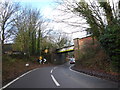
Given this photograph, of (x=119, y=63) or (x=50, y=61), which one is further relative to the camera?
(x=50, y=61)

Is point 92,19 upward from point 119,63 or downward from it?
upward

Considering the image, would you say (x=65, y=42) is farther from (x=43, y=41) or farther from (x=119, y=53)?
(x=119, y=53)

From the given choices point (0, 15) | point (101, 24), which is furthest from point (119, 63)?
point (0, 15)

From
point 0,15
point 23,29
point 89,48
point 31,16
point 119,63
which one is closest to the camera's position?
point 119,63

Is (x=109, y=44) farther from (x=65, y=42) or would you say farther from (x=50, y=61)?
(x=65, y=42)

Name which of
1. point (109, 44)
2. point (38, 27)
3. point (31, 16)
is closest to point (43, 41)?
point (38, 27)

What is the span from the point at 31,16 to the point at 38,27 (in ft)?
14.9

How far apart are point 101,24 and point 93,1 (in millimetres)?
2644

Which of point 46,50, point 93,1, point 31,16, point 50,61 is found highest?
point 31,16

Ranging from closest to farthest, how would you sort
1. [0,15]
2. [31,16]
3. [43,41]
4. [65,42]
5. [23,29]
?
[0,15]
[23,29]
[31,16]
[43,41]
[65,42]

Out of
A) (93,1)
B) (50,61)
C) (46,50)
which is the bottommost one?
(50,61)

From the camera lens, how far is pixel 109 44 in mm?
12227

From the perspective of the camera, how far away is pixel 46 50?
61.6 metres

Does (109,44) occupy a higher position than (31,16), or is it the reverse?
(31,16)
